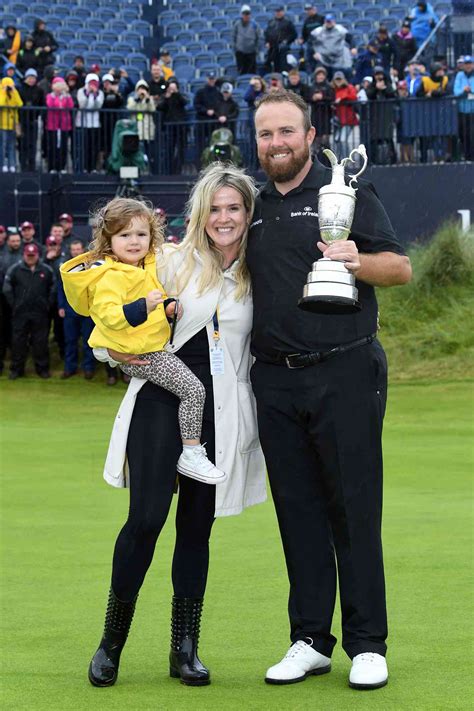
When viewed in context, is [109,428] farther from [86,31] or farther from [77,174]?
[86,31]

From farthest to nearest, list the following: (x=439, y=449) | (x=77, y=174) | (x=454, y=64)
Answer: (x=454, y=64) < (x=77, y=174) < (x=439, y=449)

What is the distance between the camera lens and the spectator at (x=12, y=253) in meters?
20.3

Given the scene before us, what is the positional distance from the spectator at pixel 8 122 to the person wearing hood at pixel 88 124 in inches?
42.9

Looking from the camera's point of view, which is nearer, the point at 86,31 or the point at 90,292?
the point at 90,292

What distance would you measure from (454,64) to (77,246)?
9.74 metres

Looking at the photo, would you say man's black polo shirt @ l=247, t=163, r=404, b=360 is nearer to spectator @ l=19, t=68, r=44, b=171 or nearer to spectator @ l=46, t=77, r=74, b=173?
spectator @ l=46, t=77, r=74, b=173

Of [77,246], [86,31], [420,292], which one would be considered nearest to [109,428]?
[77,246]

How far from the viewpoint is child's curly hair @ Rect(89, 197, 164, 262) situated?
5.45m

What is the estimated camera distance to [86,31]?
31.1 metres

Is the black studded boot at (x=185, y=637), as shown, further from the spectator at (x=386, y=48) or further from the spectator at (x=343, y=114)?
the spectator at (x=386, y=48)

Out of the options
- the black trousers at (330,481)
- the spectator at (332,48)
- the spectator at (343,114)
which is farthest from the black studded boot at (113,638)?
the spectator at (332,48)

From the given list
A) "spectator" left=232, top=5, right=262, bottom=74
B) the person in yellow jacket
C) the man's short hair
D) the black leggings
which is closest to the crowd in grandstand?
"spectator" left=232, top=5, right=262, bottom=74

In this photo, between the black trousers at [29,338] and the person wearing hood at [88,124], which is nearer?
the black trousers at [29,338]

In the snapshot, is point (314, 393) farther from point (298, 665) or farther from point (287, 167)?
point (298, 665)
